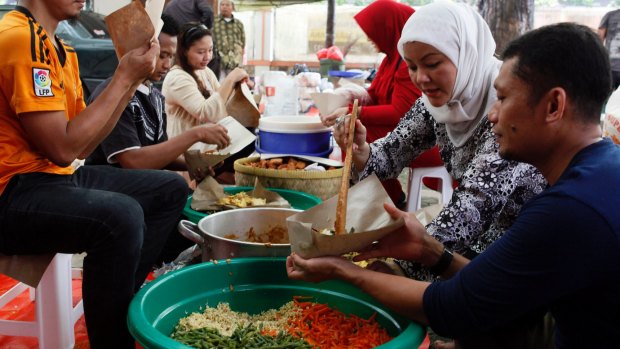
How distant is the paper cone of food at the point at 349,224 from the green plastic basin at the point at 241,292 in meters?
0.17

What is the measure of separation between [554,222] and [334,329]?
0.69 meters

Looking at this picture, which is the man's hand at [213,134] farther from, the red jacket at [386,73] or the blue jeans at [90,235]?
the red jacket at [386,73]

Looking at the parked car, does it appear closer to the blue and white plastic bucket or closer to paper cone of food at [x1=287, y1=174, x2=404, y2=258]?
the blue and white plastic bucket

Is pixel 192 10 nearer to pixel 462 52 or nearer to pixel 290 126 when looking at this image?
pixel 290 126

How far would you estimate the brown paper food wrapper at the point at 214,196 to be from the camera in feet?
7.27

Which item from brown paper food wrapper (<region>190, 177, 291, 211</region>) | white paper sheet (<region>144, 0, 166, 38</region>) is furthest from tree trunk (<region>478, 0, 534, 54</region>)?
white paper sheet (<region>144, 0, 166, 38</region>)

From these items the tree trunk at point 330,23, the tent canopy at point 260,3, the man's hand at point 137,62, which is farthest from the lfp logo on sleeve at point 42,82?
the tent canopy at point 260,3

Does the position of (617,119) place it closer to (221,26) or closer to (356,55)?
(221,26)

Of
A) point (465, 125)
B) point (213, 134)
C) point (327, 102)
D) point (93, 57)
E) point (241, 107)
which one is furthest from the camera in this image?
point (93, 57)

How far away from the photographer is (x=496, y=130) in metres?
1.21

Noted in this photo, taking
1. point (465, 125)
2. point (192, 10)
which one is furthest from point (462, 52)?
point (192, 10)

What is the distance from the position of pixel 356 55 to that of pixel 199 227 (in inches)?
528

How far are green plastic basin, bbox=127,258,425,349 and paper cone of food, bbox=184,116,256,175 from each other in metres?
0.98

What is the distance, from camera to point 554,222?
3.23 ft
